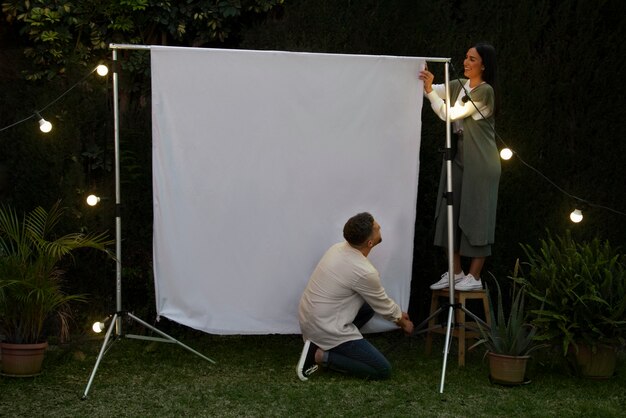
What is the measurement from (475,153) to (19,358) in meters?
2.62

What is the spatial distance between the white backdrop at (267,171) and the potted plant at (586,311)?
80cm

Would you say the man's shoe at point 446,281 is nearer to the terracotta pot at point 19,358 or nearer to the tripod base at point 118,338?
the tripod base at point 118,338

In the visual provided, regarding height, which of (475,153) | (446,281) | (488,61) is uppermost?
(488,61)

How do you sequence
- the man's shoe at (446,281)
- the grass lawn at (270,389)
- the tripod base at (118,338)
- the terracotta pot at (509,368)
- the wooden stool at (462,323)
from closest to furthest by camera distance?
1. the grass lawn at (270,389)
2. the tripod base at (118,338)
3. the terracotta pot at (509,368)
4. the wooden stool at (462,323)
5. the man's shoe at (446,281)

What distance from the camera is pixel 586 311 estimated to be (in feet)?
15.1

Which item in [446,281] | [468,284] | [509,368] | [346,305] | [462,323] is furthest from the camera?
[446,281]

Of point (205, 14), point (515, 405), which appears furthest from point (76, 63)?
point (515, 405)

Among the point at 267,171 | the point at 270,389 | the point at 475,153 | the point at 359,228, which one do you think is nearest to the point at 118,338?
the point at 270,389

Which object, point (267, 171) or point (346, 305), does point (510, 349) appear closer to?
point (346, 305)

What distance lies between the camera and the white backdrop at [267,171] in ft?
15.2

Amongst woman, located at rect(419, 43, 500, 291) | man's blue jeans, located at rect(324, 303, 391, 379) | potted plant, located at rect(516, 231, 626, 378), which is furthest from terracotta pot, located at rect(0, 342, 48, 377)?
potted plant, located at rect(516, 231, 626, 378)

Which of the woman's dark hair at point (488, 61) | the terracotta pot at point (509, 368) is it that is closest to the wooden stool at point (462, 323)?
the terracotta pot at point (509, 368)

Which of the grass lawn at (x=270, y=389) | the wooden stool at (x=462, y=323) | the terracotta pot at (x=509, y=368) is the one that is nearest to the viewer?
the grass lawn at (x=270, y=389)

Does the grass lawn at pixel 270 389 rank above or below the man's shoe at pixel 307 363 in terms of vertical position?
below
